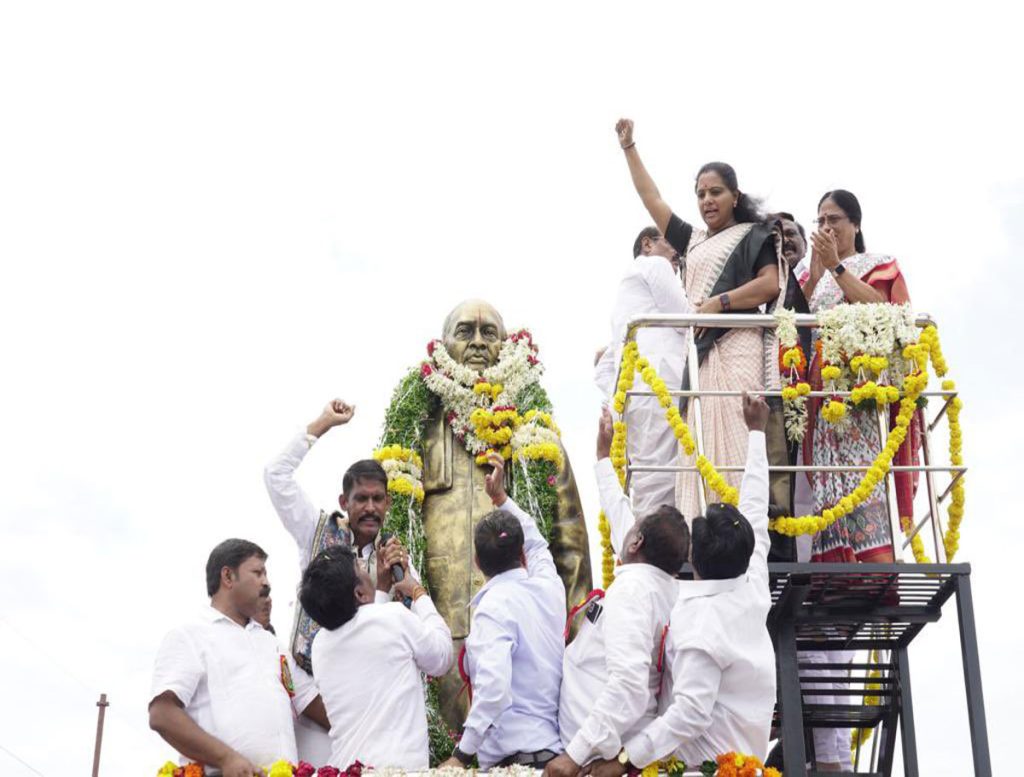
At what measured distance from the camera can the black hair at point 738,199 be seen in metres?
10.0

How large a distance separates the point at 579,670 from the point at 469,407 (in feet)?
15.0

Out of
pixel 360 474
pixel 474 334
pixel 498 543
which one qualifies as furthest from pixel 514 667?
pixel 474 334

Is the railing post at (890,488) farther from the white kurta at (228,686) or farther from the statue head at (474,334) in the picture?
the statue head at (474,334)

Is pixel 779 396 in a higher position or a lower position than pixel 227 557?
higher

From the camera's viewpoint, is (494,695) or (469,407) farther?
(469,407)

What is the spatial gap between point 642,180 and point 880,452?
8.75ft

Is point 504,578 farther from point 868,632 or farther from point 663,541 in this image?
point 868,632

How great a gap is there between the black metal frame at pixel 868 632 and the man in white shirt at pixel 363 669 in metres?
2.26

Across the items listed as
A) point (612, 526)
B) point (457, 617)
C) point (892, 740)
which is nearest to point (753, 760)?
point (612, 526)

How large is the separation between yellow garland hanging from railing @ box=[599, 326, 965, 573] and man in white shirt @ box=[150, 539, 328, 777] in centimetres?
255

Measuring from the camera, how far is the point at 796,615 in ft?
30.0

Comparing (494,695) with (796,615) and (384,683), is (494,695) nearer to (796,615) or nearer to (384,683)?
(384,683)

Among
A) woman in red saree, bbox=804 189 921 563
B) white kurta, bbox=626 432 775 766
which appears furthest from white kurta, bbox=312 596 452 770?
woman in red saree, bbox=804 189 921 563

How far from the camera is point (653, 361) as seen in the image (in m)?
9.93
